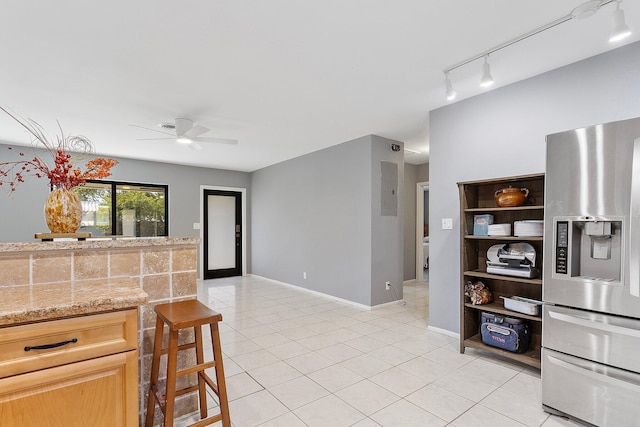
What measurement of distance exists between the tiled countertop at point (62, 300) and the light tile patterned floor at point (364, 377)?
1.07 m

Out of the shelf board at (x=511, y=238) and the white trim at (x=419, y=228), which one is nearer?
the shelf board at (x=511, y=238)

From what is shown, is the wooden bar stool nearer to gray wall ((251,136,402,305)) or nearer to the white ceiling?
the white ceiling

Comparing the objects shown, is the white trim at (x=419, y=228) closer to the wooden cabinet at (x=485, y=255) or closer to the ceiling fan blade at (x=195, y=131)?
the wooden cabinet at (x=485, y=255)

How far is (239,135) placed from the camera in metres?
4.67

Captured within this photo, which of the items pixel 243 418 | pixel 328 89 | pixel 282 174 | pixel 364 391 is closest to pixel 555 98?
pixel 328 89

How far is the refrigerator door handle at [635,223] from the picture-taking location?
1.72m

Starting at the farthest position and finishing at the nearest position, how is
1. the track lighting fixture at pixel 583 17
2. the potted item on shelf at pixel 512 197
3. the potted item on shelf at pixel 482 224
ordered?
the potted item on shelf at pixel 482 224 → the potted item on shelf at pixel 512 197 → the track lighting fixture at pixel 583 17

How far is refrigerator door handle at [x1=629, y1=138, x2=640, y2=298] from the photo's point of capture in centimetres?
172

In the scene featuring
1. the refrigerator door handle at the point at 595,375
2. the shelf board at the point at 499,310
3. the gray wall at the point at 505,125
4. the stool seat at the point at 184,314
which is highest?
the gray wall at the point at 505,125

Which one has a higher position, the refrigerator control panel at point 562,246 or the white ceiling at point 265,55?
the white ceiling at point 265,55

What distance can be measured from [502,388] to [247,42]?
3160 millimetres

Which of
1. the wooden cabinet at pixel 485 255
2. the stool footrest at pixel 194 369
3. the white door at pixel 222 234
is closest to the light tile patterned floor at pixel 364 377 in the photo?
the wooden cabinet at pixel 485 255

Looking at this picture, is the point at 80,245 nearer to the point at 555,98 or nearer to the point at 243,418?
the point at 243,418

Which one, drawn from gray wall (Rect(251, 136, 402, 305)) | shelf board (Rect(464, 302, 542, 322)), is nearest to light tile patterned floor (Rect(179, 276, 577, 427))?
shelf board (Rect(464, 302, 542, 322))
